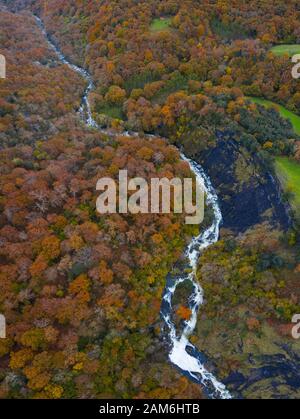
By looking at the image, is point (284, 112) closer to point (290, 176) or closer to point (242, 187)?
point (290, 176)

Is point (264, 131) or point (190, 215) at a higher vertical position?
point (264, 131)

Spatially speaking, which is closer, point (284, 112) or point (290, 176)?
point (290, 176)

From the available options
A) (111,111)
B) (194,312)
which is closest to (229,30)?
(111,111)

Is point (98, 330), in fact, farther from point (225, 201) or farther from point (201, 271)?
point (225, 201)

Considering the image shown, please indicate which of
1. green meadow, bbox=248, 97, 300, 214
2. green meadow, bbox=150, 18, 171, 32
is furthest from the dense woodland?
green meadow, bbox=248, 97, 300, 214

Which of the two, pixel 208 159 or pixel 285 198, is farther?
pixel 208 159

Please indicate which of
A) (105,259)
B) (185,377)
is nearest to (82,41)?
(105,259)
